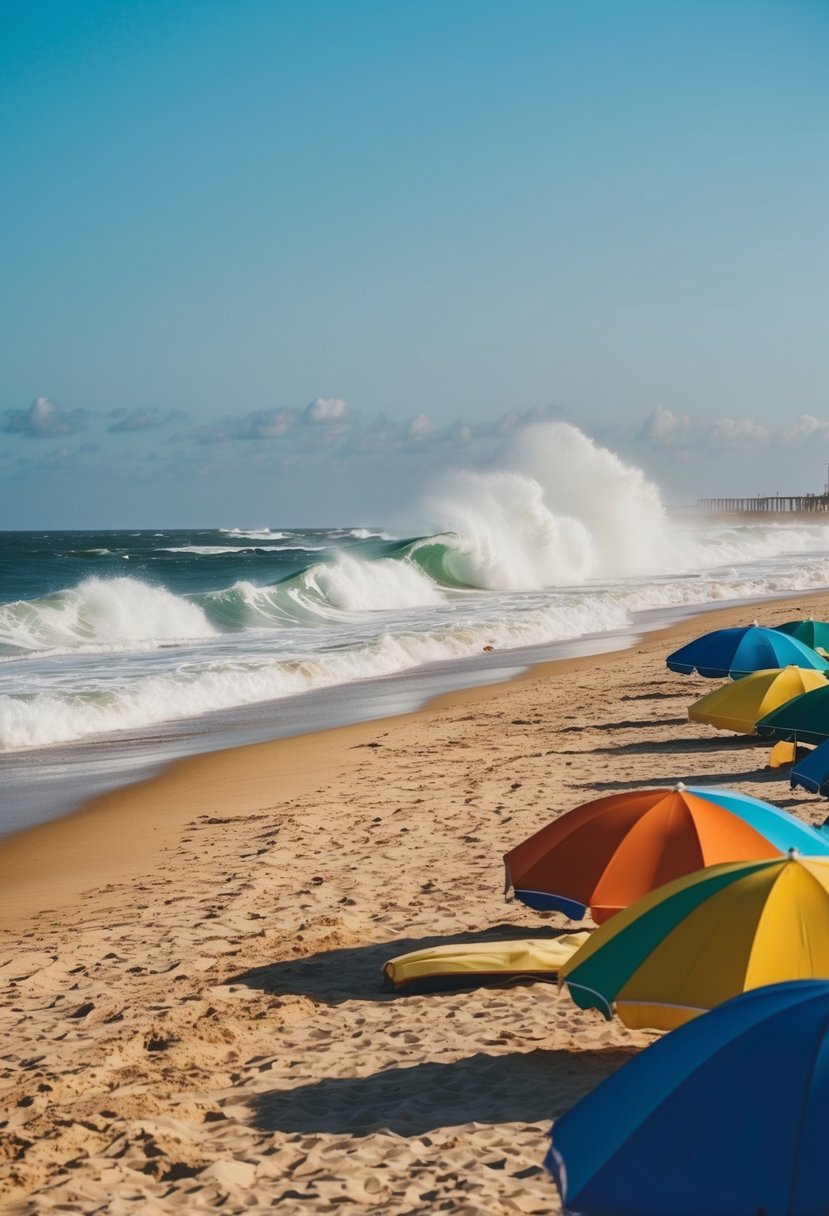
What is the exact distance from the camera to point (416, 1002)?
248 inches

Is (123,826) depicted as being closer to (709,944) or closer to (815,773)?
(815,773)

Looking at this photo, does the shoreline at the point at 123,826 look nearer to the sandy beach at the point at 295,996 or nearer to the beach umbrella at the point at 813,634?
the sandy beach at the point at 295,996

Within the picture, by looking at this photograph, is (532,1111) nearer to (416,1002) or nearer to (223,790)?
(416,1002)

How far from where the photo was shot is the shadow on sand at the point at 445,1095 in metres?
4.88

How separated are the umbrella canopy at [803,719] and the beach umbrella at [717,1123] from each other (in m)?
7.45

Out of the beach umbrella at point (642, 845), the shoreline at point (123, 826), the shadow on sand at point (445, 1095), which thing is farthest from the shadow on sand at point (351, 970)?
the shoreline at point (123, 826)

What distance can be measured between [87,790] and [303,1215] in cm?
855

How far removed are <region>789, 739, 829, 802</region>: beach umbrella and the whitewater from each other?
25.5ft

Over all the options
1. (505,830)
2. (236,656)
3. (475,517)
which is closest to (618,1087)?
(505,830)

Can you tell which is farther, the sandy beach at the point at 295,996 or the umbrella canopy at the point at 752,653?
the umbrella canopy at the point at 752,653

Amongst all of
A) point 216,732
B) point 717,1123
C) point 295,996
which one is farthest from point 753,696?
point 717,1123

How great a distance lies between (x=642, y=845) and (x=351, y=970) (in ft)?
5.70

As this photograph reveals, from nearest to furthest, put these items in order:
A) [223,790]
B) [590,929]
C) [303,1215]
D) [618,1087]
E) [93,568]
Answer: [618,1087]
[303,1215]
[590,929]
[223,790]
[93,568]

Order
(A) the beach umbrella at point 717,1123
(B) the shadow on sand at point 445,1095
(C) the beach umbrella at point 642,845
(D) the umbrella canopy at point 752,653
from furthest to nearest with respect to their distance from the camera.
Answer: (D) the umbrella canopy at point 752,653 → (C) the beach umbrella at point 642,845 → (B) the shadow on sand at point 445,1095 → (A) the beach umbrella at point 717,1123
